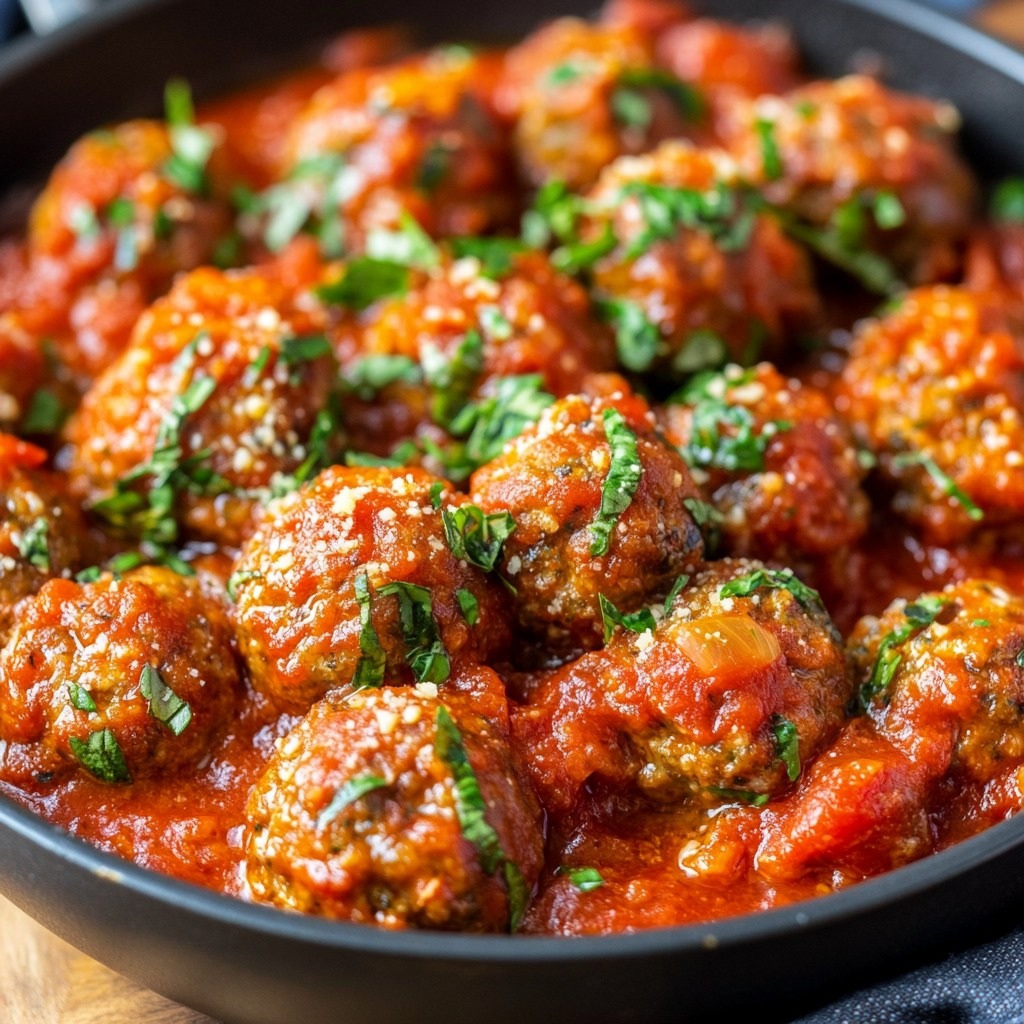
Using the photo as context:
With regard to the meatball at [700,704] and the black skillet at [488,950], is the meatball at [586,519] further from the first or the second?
the black skillet at [488,950]

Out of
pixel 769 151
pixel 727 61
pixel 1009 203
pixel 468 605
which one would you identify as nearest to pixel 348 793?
pixel 468 605

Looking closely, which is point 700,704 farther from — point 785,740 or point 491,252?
point 491,252

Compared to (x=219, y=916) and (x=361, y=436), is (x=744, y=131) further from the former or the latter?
(x=219, y=916)

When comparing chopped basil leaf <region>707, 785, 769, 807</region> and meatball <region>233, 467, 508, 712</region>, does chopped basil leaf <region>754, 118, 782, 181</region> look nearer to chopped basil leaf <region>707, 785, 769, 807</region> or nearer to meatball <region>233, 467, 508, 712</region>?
meatball <region>233, 467, 508, 712</region>

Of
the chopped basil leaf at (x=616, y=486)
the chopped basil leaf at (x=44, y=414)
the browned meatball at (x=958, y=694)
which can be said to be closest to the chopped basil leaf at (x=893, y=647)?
the browned meatball at (x=958, y=694)

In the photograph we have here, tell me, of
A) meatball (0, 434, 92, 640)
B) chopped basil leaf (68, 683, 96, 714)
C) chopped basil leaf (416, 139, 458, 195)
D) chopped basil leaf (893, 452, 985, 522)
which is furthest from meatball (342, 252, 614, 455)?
chopped basil leaf (68, 683, 96, 714)

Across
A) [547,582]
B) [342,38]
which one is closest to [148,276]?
[342,38]

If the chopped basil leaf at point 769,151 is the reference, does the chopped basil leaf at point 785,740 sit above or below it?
below
